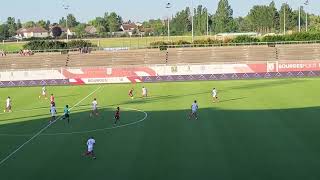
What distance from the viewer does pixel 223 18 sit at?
Answer: 16712 cm

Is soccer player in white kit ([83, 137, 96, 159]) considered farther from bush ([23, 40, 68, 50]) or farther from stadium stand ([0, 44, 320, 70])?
bush ([23, 40, 68, 50])

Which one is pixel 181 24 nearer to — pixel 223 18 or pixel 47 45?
pixel 223 18

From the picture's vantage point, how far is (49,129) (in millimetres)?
35938

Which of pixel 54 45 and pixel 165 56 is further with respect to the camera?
pixel 54 45

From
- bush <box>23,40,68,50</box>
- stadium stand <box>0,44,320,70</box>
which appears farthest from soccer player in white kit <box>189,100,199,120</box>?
bush <box>23,40,68,50</box>

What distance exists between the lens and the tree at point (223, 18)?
546 feet

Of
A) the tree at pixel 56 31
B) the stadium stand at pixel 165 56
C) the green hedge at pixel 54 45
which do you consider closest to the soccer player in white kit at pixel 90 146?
the stadium stand at pixel 165 56

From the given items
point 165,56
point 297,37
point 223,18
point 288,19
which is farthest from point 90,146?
point 223,18

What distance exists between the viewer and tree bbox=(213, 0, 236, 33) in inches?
6554

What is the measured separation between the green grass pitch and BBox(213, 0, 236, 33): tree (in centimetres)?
11694

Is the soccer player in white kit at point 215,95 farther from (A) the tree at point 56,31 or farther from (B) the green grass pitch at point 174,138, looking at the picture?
(A) the tree at point 56,31

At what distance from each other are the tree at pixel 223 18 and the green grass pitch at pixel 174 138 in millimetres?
116941

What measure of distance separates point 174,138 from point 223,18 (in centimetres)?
14106

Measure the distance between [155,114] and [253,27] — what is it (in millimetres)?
138196
